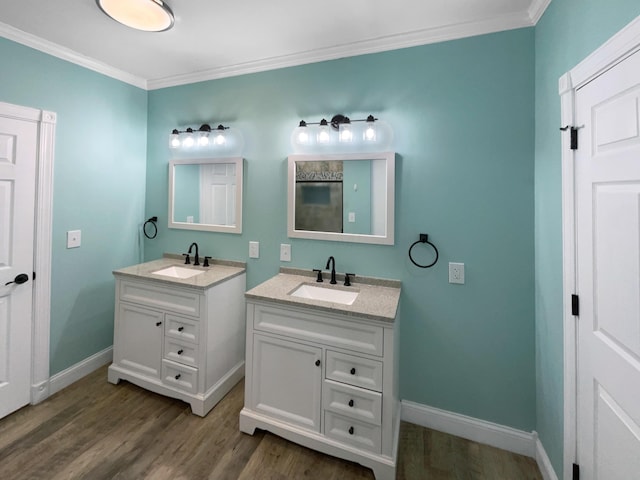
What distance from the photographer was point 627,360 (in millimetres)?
999

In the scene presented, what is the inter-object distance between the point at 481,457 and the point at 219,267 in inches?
86.3

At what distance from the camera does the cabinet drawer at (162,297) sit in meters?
2.05

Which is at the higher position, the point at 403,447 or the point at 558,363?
the point at 558,363

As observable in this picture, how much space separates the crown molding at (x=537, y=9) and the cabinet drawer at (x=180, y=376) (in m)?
2.96

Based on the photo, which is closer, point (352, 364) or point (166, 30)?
point (352, 364)

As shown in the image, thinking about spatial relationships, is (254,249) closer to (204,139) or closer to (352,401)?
(204,139)

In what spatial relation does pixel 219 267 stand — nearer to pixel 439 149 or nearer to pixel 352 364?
pixel 352 364

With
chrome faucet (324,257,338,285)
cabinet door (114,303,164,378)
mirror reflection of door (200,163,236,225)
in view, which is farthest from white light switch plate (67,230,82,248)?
chrome faucet (324,257,338,285)

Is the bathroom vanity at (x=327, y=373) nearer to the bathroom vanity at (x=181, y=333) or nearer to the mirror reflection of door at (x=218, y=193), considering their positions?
the bathroom vanity at (x=181, y=333)

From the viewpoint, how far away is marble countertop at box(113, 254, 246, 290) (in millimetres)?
2053

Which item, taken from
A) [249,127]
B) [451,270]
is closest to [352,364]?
[451,270]

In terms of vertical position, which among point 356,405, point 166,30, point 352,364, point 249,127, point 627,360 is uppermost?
point 166,30

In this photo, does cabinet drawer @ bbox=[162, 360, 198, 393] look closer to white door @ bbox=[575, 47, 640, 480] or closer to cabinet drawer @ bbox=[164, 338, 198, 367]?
cabinet drawer @ bbox=[164, 338, 198, 367]

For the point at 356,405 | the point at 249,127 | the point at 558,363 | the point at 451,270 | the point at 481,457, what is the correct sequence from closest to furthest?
the point at 558,363
the point at 356,405
the point at 481,457
the point at 451,270
the point at 249,127
